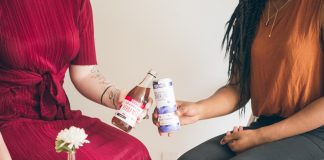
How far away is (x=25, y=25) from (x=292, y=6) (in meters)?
0.76

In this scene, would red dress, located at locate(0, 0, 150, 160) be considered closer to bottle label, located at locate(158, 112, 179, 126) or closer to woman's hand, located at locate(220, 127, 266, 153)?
bottle label, located at locate(158, 112, 179, 126)

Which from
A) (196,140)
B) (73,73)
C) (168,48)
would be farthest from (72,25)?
(196,140)

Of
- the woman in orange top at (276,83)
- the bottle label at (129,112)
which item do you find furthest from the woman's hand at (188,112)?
the bottle label at (129,112)

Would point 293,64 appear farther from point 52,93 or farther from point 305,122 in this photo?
point 52,93

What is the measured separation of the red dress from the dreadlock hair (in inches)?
15.7

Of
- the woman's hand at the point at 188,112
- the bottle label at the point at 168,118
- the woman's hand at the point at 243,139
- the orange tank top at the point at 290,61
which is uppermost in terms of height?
the orange tank top at the point at 290,61

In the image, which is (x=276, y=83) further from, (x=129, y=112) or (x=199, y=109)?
(x=129, y=112)

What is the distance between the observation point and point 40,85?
1.22 metres

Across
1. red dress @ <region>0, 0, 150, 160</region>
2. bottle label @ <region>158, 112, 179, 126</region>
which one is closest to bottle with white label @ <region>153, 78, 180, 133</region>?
bottle label @ <region>158, 112, 179, 126</region>

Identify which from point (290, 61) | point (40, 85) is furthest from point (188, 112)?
point (40, 85)

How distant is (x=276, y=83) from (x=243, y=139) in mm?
186

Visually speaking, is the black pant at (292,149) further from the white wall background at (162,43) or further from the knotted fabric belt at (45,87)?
the white wall background at (162,43)

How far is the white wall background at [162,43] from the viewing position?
6.20ft

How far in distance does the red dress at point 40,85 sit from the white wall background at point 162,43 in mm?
604
